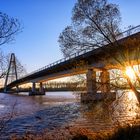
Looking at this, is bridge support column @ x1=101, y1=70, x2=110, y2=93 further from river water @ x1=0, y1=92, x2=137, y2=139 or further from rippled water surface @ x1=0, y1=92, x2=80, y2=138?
rippled water surface @ x1=0, y1=92, x2=80, y2=138

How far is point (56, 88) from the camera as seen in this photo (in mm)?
188500

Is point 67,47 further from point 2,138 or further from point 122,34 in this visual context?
point 2,138

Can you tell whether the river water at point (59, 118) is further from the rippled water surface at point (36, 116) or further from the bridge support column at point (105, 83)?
the bridge support column at point (105, 83)

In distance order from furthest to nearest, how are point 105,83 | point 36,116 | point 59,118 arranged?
1. point 36,116
2. point 59,118
3. point 105,83

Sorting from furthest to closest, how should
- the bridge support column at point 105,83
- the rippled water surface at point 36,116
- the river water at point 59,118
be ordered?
1. the rippled water surface at point 36,116
2. the river water at point 59,118
3. the bridge support column at point 105,83

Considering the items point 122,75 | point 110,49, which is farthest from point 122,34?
point 122,75

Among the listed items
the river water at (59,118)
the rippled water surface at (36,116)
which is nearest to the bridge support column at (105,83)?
the river water at (59,118)

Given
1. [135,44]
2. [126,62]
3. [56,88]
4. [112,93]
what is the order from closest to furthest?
1. [112,93]
2. [126,62]
3. [135,44]
4. [56,88]

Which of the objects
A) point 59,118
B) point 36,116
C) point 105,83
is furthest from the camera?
point 36,116

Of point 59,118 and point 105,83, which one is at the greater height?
point 105,83

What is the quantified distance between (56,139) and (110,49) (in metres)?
8.56

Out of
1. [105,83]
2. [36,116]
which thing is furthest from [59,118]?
[105,83]

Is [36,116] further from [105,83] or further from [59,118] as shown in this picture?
[105,83]

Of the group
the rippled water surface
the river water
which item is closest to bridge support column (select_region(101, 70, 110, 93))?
the river water
